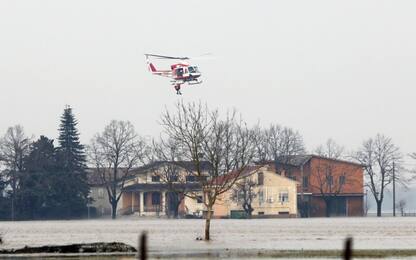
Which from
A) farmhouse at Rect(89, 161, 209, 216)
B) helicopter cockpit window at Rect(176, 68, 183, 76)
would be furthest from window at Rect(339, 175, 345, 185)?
helicopter cockpit window at Rect(176, 68, 183, 76)

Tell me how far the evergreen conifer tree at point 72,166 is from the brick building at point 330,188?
2729 cm

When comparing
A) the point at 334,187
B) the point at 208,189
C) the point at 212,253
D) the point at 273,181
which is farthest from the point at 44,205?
the point at 212,253

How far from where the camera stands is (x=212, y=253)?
40.2m

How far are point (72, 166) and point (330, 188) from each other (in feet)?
122

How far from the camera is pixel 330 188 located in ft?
501

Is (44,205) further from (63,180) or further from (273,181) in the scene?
(273,181)

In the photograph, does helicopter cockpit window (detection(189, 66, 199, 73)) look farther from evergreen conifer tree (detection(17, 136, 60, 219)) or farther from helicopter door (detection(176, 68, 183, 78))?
evergreen conifer tree (detection(17, 136, 60, 219))

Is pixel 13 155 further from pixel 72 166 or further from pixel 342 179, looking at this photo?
pixel 342 179

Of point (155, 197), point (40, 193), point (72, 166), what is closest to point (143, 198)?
point (155, 197)

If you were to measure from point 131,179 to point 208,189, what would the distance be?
336 ft

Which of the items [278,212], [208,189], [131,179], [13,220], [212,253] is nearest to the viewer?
[212,253]

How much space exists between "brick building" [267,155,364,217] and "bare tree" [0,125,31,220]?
34.9 m

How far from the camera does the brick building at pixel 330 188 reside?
152500mm

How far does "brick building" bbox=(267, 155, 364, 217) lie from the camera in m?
152
